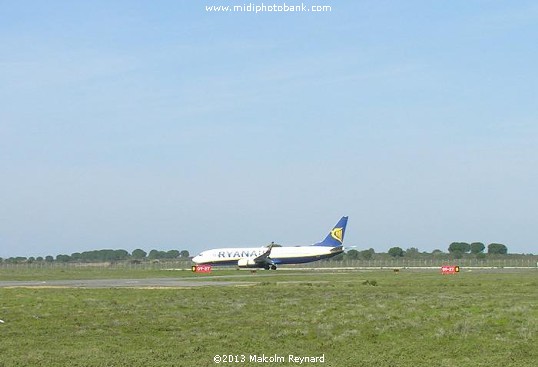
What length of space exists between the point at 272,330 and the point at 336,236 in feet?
324

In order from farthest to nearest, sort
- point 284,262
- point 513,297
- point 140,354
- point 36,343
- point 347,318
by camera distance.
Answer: point 284,262 → point 513,297 → point 347,318 → point 36,343 → point 140,354

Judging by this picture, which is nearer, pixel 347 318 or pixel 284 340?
pixel 284 340

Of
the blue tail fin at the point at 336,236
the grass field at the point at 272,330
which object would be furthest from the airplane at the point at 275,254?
the grass field at the point at 272,330

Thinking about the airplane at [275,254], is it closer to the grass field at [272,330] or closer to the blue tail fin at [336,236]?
the blue tail fin at [336,236]

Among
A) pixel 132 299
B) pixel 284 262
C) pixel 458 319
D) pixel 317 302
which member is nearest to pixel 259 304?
pixel 317 302

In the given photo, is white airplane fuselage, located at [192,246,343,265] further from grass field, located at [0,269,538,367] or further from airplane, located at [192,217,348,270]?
grass field, located at [0,269,538,367]

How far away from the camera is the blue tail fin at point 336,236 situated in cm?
12675

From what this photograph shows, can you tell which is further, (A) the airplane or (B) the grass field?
(A) the airplane

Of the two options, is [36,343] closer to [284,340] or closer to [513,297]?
[284,340]

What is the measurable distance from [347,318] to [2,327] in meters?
12.8

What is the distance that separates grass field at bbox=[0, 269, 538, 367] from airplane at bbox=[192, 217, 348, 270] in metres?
75.2

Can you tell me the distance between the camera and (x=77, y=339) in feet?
88.5

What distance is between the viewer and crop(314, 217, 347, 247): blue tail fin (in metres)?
127

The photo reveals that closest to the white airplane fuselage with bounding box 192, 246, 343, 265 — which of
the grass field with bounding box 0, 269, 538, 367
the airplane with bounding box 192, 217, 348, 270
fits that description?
the airplane with bounding box 192, 217, 348, 270
